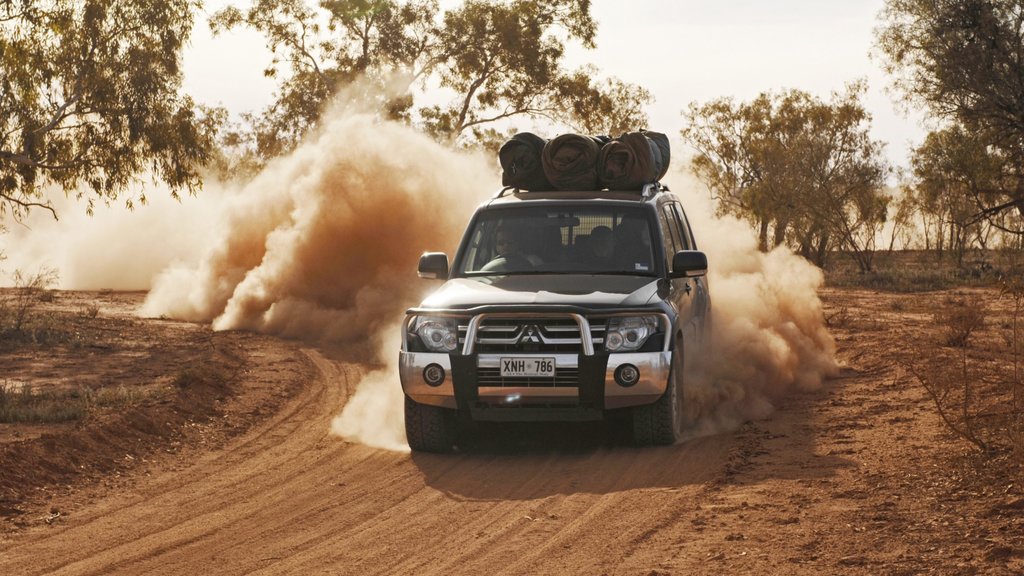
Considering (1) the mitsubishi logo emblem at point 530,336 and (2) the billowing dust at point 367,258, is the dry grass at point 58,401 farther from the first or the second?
(1) the mitsubishi logo emblem at point 530,336

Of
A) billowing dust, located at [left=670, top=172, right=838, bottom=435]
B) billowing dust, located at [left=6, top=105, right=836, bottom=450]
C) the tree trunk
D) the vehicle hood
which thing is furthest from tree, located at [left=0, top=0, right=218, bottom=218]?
the tree trunk

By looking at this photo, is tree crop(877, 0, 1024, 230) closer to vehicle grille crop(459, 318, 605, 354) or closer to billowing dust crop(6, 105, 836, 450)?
billowing dust crop(6, 105, 836, 450)

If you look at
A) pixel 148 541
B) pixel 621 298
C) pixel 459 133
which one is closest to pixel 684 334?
pixel 621 298

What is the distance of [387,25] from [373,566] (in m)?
38.7

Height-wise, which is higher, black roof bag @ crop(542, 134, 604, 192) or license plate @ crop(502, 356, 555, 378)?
black roof bag @ crop(542, 134, 604, 192)

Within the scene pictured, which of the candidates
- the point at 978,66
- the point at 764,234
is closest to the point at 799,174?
the point at 764,234

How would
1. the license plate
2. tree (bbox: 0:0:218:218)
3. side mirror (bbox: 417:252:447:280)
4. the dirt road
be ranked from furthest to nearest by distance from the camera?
tree (bbox: 0:0:218:218) → side mirror (bbox: 417:252:447:280) → the license plate → the dirt road

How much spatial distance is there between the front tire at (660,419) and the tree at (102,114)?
703 inches

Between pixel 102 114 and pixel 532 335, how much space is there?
59.7ft

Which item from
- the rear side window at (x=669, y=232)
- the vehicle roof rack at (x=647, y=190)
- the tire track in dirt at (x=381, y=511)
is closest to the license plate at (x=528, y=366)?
the tire track in dirt at (x=381, y=511)

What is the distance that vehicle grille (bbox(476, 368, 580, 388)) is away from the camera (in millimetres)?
8664

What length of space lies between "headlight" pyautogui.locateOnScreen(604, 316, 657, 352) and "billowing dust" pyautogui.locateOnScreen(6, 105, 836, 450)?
12.1 ft

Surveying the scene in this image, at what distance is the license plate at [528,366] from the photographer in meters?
8.66

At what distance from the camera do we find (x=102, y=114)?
24.5m
